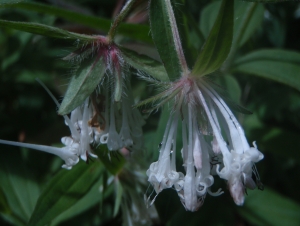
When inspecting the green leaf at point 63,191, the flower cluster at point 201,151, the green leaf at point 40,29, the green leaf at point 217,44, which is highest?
the green leaf at point 40,29

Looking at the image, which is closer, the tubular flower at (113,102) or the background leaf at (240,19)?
the tubular flower at (113,102)

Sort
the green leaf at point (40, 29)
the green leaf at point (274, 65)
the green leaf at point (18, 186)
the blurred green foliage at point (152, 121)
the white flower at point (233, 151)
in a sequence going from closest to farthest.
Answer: the white flower at point (233, 151), the green leaf at point (40, 29), the blurred green foliage at point (152, 121), the green leaf at point (274, 65), the green leaf at point (18, 186)

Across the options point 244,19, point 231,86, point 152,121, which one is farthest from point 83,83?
point 244,19

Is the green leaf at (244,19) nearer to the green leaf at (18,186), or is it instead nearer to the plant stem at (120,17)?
the plant stem at (120,17)

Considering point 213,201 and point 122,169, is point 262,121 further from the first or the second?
point 122,169

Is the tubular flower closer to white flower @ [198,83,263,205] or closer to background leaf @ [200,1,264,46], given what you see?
white flower @ [198,83,263,205]

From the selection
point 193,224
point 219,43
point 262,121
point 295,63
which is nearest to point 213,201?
point 193,224

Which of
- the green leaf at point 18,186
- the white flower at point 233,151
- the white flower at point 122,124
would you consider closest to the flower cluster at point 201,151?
the white flower at point 233,151
